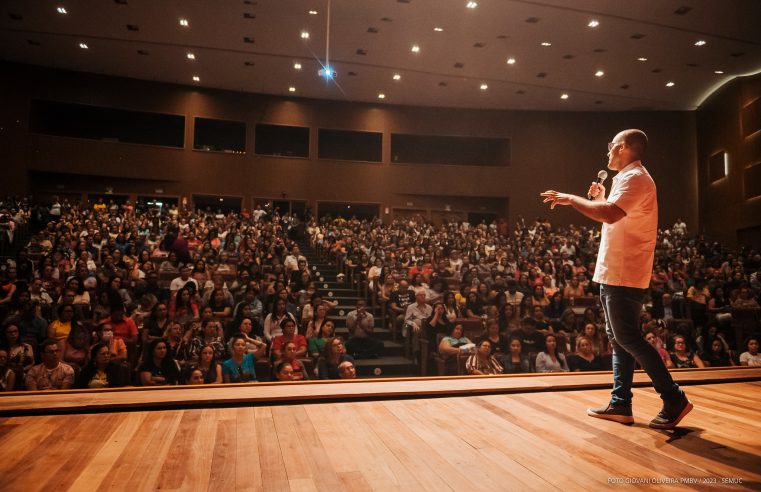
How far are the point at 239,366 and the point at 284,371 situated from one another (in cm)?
35

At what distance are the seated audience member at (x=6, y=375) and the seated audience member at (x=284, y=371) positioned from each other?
1.63 m

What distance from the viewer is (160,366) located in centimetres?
344

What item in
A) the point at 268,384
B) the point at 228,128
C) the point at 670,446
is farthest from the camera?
the point at 228,128

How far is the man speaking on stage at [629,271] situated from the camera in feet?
5.19

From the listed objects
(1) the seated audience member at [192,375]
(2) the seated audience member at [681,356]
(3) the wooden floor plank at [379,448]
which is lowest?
(1) the seated audience member at [192,375]

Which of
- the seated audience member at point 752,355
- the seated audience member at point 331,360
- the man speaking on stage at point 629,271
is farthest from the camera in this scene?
the seated audience member at point 752,355

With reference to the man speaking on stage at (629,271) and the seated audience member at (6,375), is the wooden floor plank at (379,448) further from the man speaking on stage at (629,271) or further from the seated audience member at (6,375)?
the seated audience member at (6,375)

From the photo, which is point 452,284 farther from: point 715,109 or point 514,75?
point 715,109

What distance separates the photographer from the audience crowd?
3.57 meters

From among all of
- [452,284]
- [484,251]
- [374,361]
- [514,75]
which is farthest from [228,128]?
[374,361]

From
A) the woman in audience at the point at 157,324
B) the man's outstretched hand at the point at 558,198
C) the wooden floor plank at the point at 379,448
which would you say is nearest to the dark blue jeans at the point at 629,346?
the wooden floor plank at the point at 379,448

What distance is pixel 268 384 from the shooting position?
2.07m

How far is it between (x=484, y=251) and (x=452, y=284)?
6.63 feet

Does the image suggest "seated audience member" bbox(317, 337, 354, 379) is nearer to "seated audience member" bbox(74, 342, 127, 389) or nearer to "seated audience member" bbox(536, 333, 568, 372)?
"seated audience member" bbox(74, 342, 127, 389)
